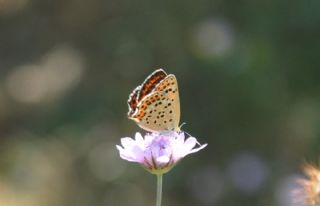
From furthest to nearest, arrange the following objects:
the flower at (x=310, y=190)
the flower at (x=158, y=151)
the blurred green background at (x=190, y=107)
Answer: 1. the blurred green background at (x=190, y=107)
2. the flower at (x=310, y=190)
3. the flower at (x=158, y=151)

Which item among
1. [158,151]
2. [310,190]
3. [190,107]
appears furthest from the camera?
[190,107]

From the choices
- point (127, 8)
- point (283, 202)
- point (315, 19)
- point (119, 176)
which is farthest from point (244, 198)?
point (127, 8)

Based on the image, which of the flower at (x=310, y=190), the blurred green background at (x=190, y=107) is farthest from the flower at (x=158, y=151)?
the blurred green background at (x=190, y=107)

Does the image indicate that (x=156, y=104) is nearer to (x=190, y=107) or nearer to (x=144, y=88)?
(x=144, y=88)

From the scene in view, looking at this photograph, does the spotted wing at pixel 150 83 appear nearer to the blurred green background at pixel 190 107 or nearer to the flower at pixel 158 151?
the flower at pixel 158 151

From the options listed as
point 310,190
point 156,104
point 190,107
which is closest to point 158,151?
point 156,104

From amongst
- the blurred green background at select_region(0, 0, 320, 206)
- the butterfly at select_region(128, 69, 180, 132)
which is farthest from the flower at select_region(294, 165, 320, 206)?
the blurred green background at select_region(0, 0, 320, 206)

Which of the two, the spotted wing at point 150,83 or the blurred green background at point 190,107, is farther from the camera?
the blurred green background at point 190,107

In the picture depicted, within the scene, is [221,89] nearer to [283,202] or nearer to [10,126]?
[283,202]
